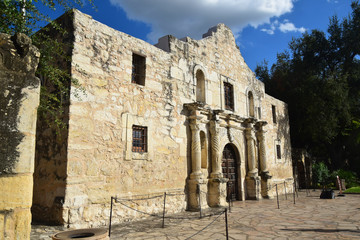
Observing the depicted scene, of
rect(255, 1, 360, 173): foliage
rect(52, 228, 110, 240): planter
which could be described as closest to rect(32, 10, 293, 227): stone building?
rect(52, 228, 110, 240): planter

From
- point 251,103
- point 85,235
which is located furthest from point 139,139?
point 251,103

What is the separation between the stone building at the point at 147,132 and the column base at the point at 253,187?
0.05 metres

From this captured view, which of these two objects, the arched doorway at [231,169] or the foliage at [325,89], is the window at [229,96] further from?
the foliage at [325,89]

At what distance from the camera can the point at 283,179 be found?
52.8 ft

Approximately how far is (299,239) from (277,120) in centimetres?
1195

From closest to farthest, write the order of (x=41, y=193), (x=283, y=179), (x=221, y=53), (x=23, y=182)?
(x=23, y=182), (x=41, y=193), (x=221, y=53), (x=283, y=179)

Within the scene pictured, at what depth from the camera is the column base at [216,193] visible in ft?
33.2

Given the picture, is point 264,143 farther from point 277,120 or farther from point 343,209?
point 343,209

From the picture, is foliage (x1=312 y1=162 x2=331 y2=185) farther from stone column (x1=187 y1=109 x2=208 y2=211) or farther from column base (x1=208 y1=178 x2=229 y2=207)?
stone column (x1=187 y1=109 x2=208 y2=211)

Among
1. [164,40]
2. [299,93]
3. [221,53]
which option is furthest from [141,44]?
[299,93]

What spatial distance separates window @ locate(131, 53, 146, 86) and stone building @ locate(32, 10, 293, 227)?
0.12 ft

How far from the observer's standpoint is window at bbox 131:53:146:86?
8789mm

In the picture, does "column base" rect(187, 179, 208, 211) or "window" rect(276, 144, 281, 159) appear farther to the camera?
"window" rect(276, 144, 281, 159)

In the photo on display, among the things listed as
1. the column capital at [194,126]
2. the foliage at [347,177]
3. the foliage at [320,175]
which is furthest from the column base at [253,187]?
the foliage at [347,177]
